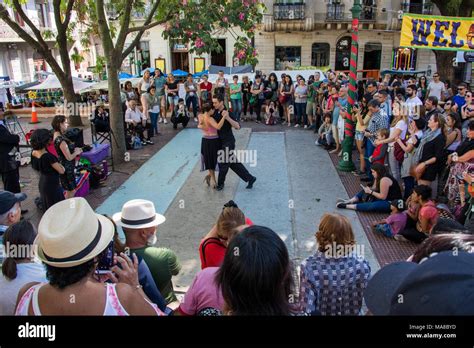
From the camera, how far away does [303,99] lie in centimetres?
1430

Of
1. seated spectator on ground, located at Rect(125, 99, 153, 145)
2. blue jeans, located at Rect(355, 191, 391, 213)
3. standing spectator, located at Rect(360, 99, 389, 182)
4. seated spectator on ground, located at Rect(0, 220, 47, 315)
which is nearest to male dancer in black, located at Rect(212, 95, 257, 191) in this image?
blue jeans, located at Rect(355, 191, 391, 213)

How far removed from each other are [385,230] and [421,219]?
2.35 feet

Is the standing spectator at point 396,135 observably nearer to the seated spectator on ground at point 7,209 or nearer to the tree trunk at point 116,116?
the tree trunk at point 116,116

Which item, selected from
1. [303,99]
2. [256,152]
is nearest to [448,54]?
[303,99]

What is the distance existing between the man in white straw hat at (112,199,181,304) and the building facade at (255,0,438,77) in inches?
998

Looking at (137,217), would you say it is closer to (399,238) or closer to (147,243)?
(147,243)

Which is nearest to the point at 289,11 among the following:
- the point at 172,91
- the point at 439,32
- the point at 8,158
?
the point at 172,91

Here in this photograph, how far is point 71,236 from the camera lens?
2141 millimetres

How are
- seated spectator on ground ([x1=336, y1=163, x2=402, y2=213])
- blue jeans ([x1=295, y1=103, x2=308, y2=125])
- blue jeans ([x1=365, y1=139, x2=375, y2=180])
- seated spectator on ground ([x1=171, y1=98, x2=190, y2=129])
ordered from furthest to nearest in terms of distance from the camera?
1. seated spectator on ground ([x1=171, y1=98, x2=190, y2=129])
2. blue jeans ([x1=295, y1=103, x2=308, y2=125])
3. blue jeans ([x1=365, y1=139, x2=375, y2=180])
4. seated spectator on ground ([x1=336, y1=163, x2=402, y2=213])

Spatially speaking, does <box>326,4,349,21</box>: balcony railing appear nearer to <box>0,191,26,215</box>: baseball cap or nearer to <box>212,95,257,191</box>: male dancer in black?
<box>212,95,257,191</box>: male dancer in black

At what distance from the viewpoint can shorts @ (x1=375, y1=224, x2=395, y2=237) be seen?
20.6ft

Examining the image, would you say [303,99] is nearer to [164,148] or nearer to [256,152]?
[256,152]

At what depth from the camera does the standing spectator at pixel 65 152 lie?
7027 mm
